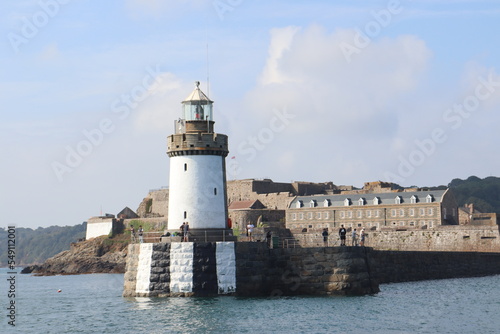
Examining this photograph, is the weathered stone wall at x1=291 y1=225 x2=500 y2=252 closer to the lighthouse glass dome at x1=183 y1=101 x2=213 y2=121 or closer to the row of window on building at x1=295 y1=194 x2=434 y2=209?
the row of window on building at x1=295 y1=194 x2=434 y2=209

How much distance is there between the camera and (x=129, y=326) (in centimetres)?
3102

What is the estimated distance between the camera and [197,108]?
134 ft

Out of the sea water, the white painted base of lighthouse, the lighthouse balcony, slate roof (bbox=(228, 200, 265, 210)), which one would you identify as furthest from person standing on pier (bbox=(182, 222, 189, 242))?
slate roof (bbox=(228, 200, 265, 210))

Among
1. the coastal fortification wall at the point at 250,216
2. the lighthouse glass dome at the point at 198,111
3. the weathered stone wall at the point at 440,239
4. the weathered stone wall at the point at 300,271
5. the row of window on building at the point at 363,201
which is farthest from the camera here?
the coastal fortification wall at the point at 250,216

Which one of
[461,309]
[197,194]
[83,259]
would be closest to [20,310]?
[197,194]

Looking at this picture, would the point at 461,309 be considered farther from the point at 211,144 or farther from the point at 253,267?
the point at 211,144

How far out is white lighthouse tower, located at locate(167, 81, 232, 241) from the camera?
39125 mm

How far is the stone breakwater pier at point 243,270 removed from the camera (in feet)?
121

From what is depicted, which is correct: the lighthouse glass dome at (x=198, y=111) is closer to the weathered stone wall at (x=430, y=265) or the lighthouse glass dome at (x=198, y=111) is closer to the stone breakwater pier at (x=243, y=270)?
the stone breakwater pier at (x=243, y=270)

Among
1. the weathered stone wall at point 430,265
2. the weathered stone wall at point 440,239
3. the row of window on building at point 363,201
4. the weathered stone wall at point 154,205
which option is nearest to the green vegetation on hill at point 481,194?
the weathered stone wall at point 154,205

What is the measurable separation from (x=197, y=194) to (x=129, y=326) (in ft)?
32.0

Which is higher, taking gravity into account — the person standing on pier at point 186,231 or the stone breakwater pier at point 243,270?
the person standing on pier at point 186,231

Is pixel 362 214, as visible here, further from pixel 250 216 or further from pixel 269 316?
pixel 269 316

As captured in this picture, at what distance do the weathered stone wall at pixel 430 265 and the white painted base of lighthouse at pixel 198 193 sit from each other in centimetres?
1434
